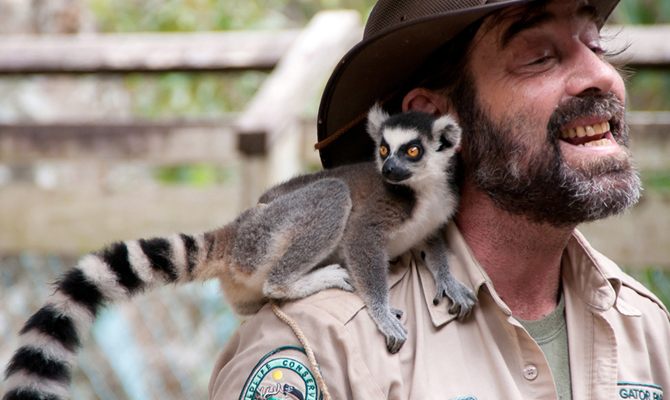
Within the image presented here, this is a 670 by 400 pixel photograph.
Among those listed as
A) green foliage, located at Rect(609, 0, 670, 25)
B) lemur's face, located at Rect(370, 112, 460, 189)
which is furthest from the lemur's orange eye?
green foliage, located at Rect(609, 0, 670, 25)

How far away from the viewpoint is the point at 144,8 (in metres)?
8.32

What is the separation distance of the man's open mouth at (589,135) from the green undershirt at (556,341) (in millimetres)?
522

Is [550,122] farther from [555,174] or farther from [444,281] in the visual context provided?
[444,281]

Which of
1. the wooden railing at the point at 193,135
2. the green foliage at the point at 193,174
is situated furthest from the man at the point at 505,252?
the green foliage at the point at 193,174

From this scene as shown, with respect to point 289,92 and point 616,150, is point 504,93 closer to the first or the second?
point 616,150

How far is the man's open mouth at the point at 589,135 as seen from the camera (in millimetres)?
1773

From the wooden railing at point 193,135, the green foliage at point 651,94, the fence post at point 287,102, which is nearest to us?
the fence post at point 287,102

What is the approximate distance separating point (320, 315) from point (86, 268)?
27.7 inches

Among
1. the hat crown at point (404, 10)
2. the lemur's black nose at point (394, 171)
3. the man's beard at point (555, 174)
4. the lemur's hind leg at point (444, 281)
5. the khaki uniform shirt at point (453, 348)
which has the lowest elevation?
the khaki uniform shirt at point (453, 348)

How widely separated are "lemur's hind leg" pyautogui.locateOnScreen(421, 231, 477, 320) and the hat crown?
707 millimetres

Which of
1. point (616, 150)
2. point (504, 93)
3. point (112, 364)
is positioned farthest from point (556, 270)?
point (112, 364)

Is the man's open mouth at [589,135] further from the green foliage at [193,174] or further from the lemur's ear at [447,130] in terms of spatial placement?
the green foliage at [193,174]

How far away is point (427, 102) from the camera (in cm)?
211

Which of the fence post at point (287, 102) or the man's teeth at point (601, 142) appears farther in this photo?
the fence post at point (287, 102)
